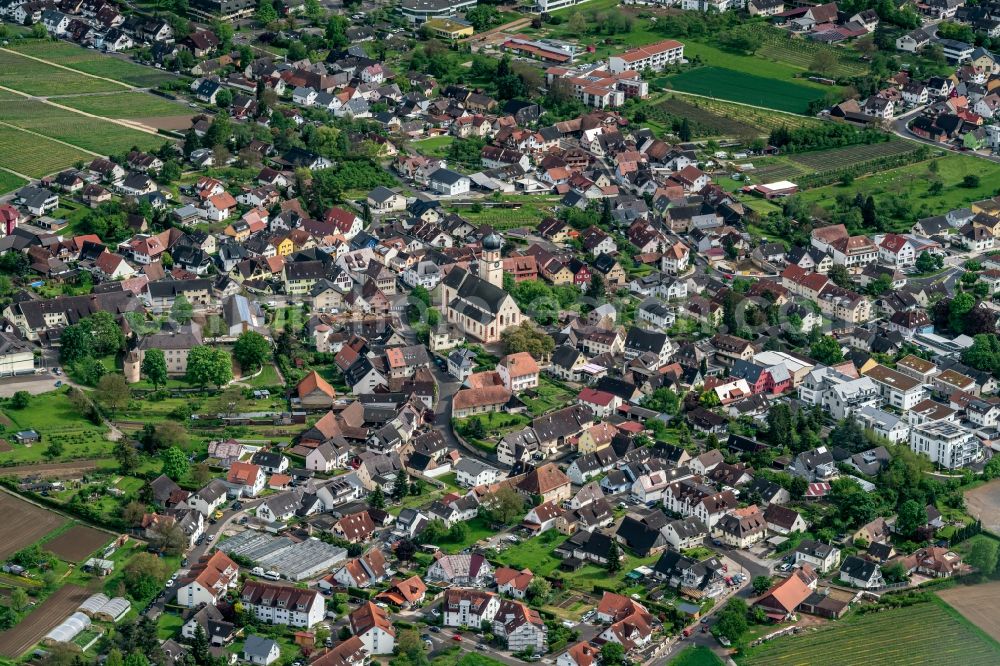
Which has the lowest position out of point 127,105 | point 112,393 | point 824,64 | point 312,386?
point 312,386

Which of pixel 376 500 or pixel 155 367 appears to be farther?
pixel 155 367

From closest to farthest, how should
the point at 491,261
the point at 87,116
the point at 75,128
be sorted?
the point at 491,261 → the point at 75,128 → the point at 87,116

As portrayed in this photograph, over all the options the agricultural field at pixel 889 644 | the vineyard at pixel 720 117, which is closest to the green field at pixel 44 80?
the vineyard at pixel 720 117

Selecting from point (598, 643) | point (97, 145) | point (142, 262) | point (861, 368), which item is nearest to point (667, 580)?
point (598, 643)

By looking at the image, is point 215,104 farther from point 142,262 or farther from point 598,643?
point 598,643

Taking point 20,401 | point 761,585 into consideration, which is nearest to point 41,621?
point 20,401

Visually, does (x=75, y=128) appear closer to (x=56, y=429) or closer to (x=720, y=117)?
(x=56, y=429)

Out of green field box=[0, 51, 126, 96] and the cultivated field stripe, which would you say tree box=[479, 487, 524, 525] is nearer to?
green field box=[0, 51, 126, 96]

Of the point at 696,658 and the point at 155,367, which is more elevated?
the point at 155,367
